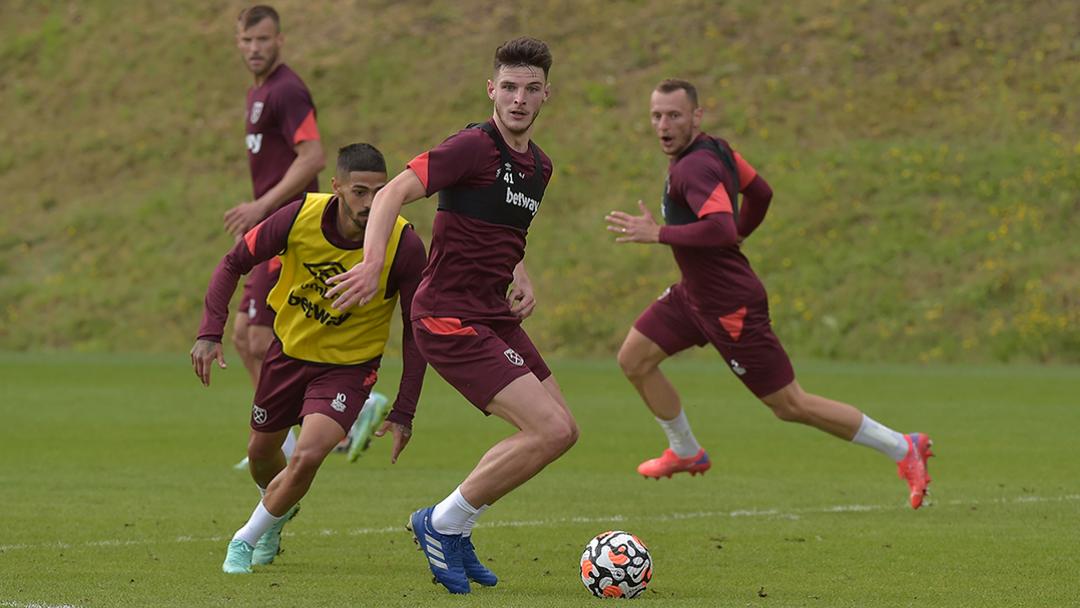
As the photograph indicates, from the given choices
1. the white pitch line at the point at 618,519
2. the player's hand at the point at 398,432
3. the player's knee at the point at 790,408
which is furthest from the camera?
the player's knee at the point at 790,408

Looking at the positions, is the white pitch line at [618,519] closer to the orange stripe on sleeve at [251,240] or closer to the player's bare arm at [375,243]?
the orange stripe on sleeve at [251,240]

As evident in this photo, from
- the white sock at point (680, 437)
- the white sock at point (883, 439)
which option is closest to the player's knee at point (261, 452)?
the white sock at point (680, 437)

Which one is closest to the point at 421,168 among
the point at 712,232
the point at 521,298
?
the point at 521,298

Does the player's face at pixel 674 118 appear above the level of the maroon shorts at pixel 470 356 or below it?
above

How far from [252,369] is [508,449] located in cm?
498

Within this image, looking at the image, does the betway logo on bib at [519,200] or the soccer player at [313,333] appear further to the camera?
the soccer player at [313,333]

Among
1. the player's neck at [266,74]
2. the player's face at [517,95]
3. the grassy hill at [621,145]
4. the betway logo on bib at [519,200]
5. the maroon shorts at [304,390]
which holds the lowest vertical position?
the grassy hill at [621,145]

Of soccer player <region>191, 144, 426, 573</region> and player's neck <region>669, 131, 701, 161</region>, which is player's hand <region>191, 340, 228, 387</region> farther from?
player's neck <region>669, 131, 701, 161</region>

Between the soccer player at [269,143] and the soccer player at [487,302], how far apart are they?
3.72 m

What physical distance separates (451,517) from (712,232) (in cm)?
337

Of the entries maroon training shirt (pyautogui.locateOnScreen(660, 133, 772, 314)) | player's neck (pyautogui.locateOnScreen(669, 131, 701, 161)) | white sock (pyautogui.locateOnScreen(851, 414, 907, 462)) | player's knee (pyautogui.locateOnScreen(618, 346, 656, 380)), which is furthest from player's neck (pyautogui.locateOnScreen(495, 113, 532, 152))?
white sock (pyautogui.locateOnScreen(851, 414, 907, 462))

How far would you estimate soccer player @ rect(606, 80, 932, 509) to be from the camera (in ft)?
33.6

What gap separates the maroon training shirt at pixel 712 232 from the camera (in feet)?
33.2

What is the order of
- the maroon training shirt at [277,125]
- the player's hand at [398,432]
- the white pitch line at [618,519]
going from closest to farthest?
1. the player's hand at [398,432]
2. the white pitch line at [618,519]
3. the maroon training shirt at [277,125]
